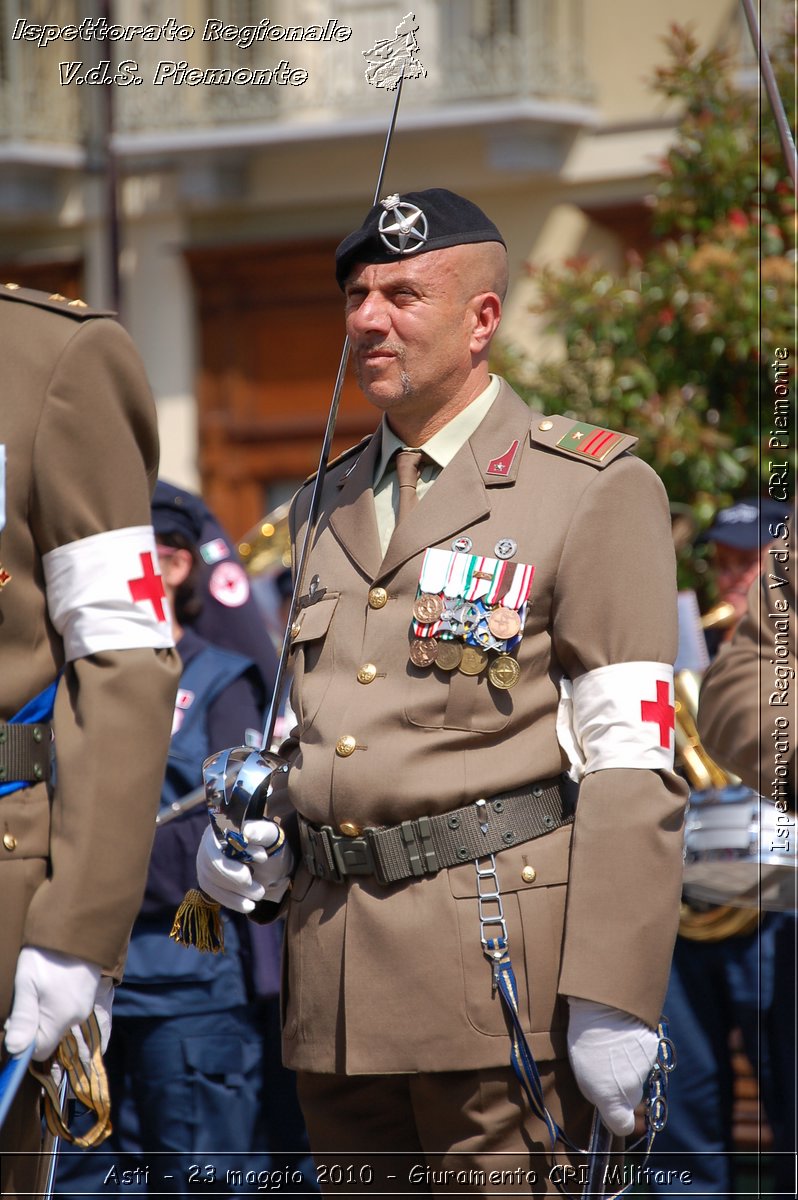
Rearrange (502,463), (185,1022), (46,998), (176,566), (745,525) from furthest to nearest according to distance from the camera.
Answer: (745,525), (176,566), (185,1022), (502,463), (46,998)

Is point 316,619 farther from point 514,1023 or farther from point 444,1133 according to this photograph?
point 444,1133

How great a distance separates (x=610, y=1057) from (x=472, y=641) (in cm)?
68

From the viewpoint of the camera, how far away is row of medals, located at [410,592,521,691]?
2.80 meters

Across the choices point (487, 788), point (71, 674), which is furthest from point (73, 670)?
point (487, 788)

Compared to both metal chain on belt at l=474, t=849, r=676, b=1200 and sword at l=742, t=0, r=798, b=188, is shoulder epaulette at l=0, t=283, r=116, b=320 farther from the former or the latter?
sword at l=742, t=0, r=798, b=188

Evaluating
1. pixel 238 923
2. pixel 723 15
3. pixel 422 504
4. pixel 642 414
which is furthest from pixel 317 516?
pixel 723 15

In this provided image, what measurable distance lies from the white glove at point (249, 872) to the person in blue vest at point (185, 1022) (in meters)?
1.11

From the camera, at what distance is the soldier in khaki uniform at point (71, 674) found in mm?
2447

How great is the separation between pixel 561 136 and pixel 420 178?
922 mm

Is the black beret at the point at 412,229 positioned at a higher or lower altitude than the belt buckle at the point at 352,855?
higher

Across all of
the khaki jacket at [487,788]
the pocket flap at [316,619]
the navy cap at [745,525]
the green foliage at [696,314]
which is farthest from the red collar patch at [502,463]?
the green foliage at [696,314]

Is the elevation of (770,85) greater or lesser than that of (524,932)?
greater

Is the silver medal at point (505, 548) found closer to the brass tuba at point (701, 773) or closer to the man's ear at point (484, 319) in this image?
the man's ear at point (484, 319)

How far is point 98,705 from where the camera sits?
2.49m
